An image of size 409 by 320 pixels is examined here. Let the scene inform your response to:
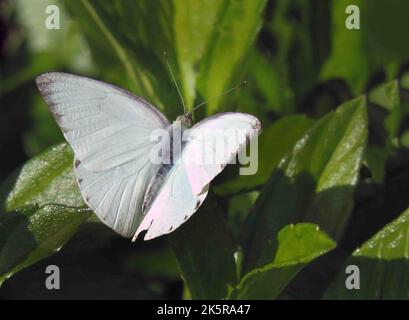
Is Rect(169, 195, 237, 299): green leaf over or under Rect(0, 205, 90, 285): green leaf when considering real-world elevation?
under

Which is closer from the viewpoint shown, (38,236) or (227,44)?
(38,236)

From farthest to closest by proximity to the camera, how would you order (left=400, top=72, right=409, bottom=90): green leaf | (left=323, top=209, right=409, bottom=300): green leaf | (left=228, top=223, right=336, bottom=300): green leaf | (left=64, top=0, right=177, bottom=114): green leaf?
(left=400, top=72, right=409, bottom=90): green leaf
(left=64, top=0, right=177, bottom=114): green leaf
(left=323, top=209, right=409, bottom=300): green leaf
(left=228, top=223, right=336, bottom=300): green leaf

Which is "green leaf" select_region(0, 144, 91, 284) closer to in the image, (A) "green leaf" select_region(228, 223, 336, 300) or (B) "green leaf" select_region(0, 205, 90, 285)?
(B) "green leaf" select_region(0, 205, 90, 285)

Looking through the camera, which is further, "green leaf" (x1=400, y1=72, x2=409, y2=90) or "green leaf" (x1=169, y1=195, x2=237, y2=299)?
"green leaf" (x1=400, y1=72, x2=409, y2=90)

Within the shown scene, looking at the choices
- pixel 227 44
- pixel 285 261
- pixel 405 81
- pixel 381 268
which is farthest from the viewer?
pixel 405 81

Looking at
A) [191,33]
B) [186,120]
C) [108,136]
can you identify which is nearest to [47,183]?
[108,136]

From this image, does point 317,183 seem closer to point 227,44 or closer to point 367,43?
point 227,44

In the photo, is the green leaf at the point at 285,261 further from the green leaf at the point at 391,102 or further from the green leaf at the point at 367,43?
the green leaf at the point at 367,43

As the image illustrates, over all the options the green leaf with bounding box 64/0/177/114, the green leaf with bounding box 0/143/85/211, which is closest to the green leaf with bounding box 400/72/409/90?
the green leaf with bounding box 64/0/177/114
